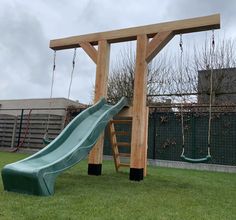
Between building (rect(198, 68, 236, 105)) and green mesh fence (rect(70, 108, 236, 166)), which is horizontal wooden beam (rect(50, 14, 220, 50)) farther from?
building (rect(198, 68, 236, 105))

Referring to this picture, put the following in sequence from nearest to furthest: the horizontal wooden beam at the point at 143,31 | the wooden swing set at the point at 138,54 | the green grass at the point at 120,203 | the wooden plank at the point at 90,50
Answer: the green grass at the point at 120,203 < the horizontal wooden beam at the point at 143,31 < the wooden swing set at the point at 138,54 < the wooden plank at the point at 90,50

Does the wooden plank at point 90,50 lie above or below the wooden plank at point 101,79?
above

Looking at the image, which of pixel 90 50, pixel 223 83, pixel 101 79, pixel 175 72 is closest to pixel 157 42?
pixel 101 79

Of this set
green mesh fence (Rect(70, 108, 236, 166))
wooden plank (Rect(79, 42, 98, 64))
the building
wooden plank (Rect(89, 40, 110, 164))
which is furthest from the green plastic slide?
the building

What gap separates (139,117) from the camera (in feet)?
16.3

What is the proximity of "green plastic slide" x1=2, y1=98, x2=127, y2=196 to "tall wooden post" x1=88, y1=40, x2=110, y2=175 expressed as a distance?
649mm

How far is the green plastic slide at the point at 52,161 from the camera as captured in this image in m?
3.15

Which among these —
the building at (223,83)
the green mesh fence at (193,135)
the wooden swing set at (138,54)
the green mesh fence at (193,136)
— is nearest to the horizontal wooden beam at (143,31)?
the wooden swing set at (138,54)

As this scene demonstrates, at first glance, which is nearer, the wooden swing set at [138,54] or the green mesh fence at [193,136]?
the wooden swing set at [138,54]

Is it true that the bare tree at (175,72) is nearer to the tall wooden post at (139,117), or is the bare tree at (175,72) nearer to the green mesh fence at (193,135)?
the green mesh fence at (193,135)

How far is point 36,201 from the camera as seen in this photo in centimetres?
288

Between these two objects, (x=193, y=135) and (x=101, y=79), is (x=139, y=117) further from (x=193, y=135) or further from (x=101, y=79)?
(x=193, y=135)

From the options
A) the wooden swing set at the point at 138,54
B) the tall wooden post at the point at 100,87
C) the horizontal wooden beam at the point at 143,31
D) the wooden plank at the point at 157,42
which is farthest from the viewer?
the tall wooden post at the point at 100,87

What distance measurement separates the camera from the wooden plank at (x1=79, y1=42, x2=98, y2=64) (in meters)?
5.65
